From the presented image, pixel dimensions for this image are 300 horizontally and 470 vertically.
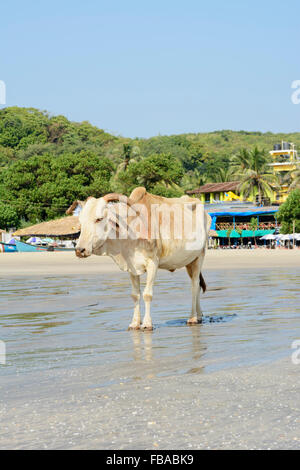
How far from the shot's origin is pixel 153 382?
654 cm

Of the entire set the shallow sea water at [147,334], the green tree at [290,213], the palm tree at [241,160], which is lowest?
the shallow sea water at [147,334]

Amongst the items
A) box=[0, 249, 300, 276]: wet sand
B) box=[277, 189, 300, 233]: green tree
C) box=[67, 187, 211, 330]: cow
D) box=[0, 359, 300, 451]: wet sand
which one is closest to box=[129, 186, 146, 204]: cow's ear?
box=[67, 187, 211, 330]: cow

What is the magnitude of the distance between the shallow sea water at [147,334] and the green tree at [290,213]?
62.8m

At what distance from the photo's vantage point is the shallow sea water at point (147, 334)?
757 cm

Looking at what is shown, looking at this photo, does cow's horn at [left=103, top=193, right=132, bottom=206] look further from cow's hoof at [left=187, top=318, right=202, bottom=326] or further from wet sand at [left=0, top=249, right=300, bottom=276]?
wet sand at [left=0, top=249, right=300, bottom=276]

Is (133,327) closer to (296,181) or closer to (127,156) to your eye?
(296,181)

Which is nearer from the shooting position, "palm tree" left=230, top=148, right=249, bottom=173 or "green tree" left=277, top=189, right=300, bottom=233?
"green tree" left=277, top=189, right=300, bottom=233

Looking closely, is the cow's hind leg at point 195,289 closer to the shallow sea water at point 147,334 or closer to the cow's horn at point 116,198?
the shallow sea water at point 147,334

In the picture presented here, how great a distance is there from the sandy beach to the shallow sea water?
0.02m

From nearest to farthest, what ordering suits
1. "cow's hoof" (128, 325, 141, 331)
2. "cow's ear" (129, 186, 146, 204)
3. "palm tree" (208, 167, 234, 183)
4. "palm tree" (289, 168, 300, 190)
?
"cow's ear" (129, 186, 146, 204) → "cow's hoof" (128, 325, 141, 331) → "palm tree" (289, 168, 300, 190) → "palm tree" (208, 167, 234, 183)

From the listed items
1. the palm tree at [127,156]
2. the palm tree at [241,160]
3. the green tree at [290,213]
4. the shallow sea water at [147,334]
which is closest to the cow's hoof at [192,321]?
the shallow sea water at [147,334]

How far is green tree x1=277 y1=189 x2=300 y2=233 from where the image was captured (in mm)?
79250

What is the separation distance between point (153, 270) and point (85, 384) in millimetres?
3532

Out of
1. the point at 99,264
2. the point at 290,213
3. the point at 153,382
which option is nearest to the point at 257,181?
the point at 290,213
